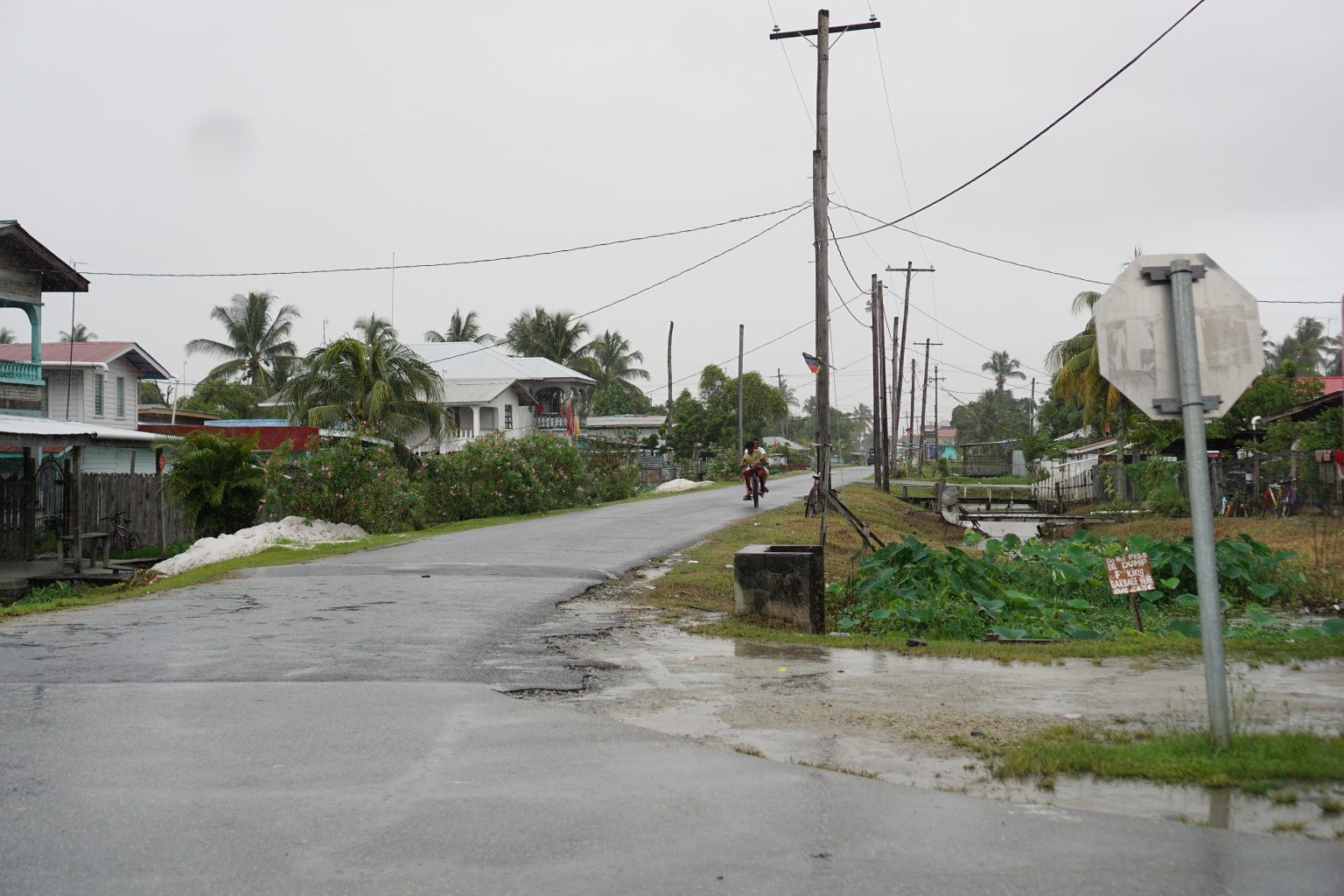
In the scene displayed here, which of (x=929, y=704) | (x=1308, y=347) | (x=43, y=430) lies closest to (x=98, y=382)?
(x=43, y=430)

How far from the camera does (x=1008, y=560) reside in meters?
17.6

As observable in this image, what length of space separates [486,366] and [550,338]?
11312mm

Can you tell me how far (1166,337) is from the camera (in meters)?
6.14

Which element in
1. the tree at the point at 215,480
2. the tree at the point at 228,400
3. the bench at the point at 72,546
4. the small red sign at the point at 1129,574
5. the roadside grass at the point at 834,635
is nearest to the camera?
the small red sign at the point at 1129,574

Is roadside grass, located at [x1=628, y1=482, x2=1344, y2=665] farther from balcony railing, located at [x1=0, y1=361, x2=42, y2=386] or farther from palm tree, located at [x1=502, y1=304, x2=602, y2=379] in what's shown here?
palm tree, located at [x1=502, y1=304, x2=602, y2=379]

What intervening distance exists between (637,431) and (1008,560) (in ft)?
194

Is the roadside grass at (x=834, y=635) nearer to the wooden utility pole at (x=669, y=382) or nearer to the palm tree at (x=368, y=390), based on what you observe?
the palm tree at (x=368, y=390)

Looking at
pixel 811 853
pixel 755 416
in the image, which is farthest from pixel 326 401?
pixel 755 416

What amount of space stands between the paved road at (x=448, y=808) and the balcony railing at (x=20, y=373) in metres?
21.4

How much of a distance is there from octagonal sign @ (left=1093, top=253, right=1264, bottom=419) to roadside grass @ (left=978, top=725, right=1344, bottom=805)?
1.78m

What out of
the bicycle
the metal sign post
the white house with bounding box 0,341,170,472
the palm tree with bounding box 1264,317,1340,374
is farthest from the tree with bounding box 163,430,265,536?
the palm tree with bounding box 1264,317,1340,374

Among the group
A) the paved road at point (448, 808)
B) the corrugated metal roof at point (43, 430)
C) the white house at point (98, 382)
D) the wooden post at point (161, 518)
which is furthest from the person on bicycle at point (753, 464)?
the paved road at point (448, 808)

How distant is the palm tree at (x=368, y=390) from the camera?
1192 inches

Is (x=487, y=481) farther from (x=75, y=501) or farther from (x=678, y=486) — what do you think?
(x=678, y=486)
